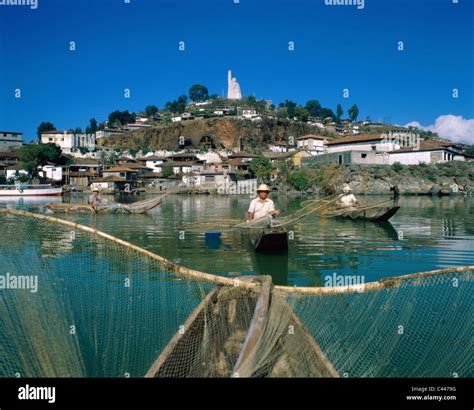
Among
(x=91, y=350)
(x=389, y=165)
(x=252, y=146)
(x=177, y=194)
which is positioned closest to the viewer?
(x=91, y=350)

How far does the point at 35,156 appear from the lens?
5838 cm

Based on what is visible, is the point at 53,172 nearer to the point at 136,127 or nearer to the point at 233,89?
the point at 136,127

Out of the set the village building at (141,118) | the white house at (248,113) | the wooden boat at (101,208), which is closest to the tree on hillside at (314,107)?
the white house at (248,113)

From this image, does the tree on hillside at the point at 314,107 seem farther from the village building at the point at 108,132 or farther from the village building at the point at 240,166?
the village building at the point at 240,166

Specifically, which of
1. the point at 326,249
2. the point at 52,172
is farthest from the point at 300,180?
the point at 326,249

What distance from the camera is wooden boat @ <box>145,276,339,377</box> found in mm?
4242

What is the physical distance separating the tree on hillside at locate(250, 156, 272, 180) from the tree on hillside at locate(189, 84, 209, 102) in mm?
82262

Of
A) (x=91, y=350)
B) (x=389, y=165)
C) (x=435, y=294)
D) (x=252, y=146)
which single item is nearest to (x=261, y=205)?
Result: (x=435, y=294)

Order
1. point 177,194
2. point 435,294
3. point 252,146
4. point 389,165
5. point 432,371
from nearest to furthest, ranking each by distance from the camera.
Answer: point 432,371 < point 435,294 < point 389,165 < point 177,194 < point 252,146

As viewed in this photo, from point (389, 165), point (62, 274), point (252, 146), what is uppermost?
point (252, 146)

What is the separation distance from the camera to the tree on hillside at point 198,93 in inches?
5300

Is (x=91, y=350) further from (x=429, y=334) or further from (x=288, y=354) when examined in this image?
(x=429, y=334)
